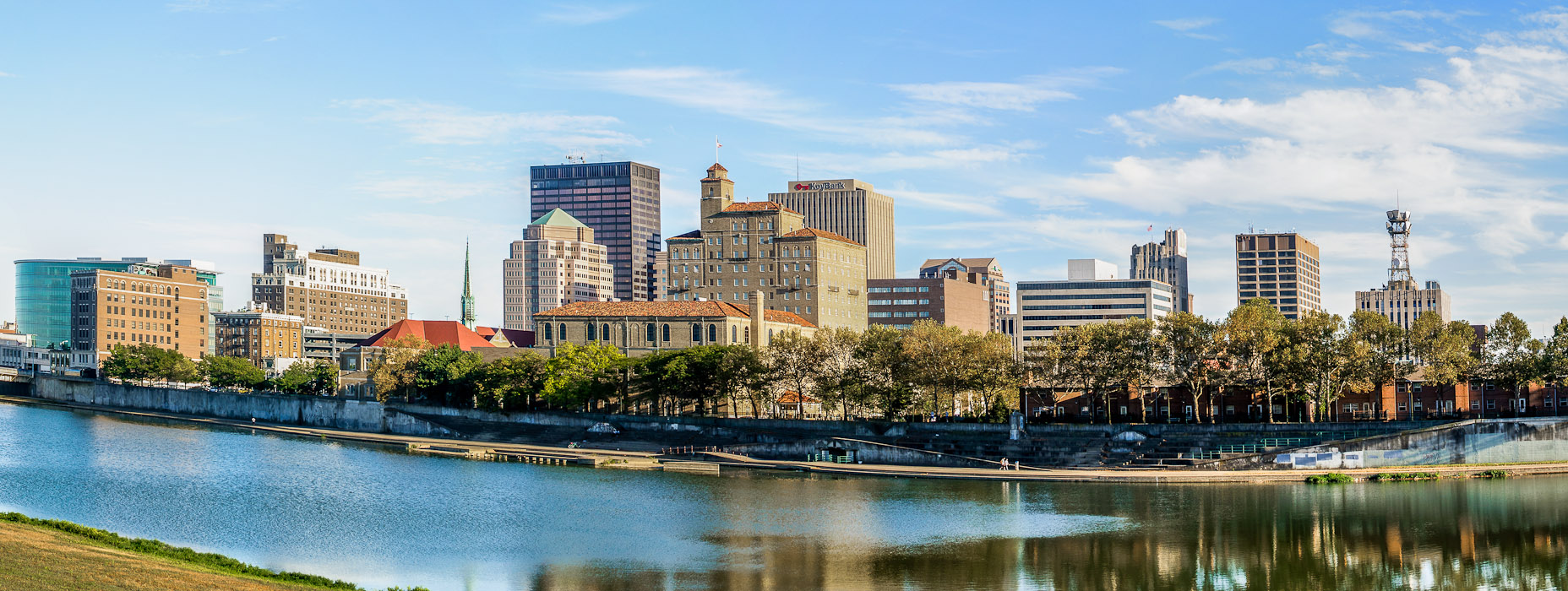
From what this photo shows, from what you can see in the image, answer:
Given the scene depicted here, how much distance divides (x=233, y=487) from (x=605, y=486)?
30943 mm

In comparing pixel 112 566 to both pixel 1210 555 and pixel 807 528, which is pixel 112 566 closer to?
pixel 807 528

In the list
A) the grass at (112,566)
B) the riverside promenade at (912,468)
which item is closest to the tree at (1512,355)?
the riverside promenade at (912,468)

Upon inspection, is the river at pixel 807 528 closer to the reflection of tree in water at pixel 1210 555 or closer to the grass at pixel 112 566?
the reflection of tree in water at pixel 1210 555

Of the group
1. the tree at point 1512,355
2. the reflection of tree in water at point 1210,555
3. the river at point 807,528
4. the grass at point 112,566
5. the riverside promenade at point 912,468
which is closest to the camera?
the grass at point 112,566

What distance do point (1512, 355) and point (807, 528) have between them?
82.6m

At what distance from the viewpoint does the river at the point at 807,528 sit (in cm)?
7356

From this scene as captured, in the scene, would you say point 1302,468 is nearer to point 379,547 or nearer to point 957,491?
point 957,491

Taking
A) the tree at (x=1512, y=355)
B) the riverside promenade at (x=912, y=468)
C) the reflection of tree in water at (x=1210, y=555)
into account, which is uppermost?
the tree at (x=1512, y=355)

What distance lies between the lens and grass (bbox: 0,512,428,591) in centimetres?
5362

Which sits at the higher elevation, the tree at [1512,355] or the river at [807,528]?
the tree at [1512,355]

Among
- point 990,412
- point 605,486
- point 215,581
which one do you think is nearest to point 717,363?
point 990,412

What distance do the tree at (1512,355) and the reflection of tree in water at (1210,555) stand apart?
107ft

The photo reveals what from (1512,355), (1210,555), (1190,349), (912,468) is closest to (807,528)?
(1210,555)

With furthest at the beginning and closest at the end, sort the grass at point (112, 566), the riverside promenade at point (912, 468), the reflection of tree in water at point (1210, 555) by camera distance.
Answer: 1. the riverside promenade at point (912, 468)
2. the reflection of tree in water at point (1210, 555)
3. the grass at point (112, 566)
